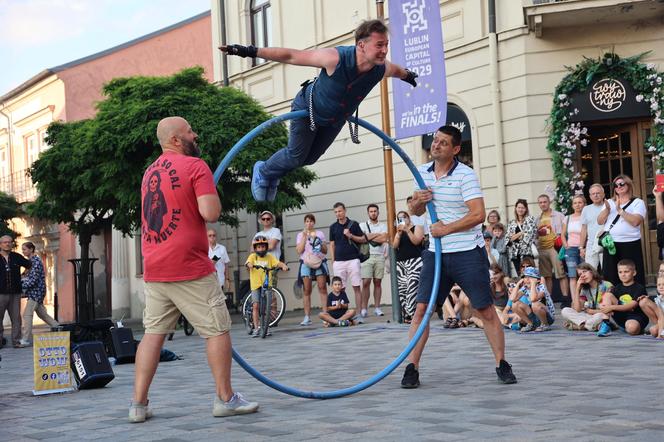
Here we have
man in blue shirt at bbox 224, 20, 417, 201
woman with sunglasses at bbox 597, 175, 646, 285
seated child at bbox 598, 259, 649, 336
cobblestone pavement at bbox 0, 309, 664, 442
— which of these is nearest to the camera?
cobblestone pavement at bbox 0, 309, 664, 442

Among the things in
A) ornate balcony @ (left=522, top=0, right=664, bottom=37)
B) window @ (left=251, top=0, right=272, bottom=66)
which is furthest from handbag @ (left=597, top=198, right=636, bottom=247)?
window @ (left=251, top=0, right=272, bottom=66)

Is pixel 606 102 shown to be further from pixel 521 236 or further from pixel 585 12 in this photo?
pixel 521 236

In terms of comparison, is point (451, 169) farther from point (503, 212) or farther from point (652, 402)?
point (503, 212)

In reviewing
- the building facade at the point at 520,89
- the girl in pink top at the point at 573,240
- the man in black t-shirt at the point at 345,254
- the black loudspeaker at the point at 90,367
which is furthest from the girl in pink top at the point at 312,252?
the black loudspeaker at the point at 90,367

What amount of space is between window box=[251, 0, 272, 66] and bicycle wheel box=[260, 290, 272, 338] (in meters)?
11.9

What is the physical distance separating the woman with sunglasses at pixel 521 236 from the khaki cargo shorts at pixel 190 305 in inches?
350

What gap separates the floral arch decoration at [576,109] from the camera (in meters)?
17.3

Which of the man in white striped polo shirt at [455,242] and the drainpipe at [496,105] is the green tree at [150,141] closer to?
the drainpipe at [496,105]

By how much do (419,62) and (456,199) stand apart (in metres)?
7.25

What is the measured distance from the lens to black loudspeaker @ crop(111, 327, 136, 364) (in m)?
11.2

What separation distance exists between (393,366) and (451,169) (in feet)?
5.28

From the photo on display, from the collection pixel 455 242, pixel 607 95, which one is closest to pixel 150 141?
pixel 607 95

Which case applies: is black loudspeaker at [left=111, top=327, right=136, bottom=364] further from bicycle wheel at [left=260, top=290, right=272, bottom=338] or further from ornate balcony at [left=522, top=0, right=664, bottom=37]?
ornate balcony at [left=522, top=0, right=664, bottom=37]

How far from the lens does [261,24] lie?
84.7 feet
